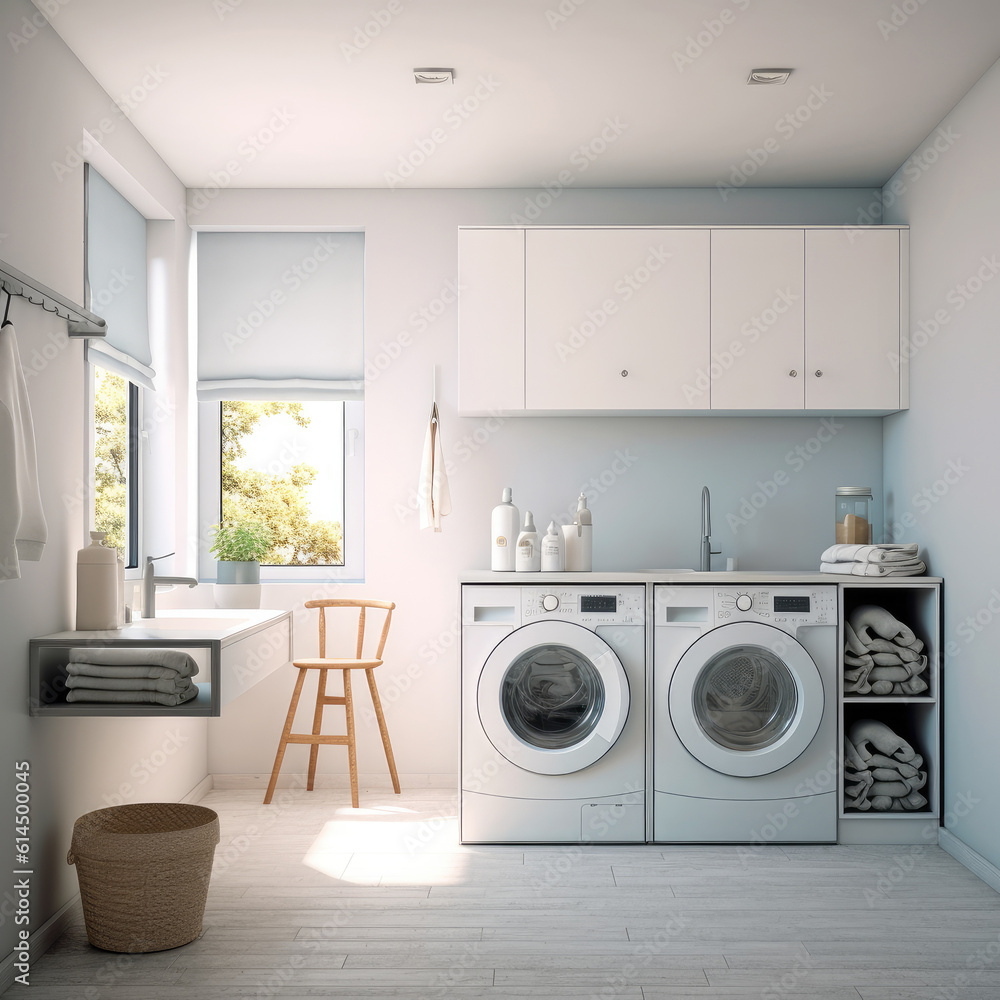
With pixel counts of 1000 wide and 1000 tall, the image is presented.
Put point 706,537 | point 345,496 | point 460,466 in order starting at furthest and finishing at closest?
point 345,496
point 460,466
point 706,537

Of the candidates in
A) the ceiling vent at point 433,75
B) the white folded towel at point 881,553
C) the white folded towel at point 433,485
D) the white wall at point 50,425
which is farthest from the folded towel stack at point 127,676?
the white folded towel at point 881,553

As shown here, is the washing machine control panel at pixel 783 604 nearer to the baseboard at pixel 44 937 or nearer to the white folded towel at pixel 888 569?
the white folded towel at pixel 888 569

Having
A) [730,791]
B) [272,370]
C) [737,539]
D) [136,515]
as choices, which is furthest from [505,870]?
[272,370]

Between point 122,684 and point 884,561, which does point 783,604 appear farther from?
point 122,684

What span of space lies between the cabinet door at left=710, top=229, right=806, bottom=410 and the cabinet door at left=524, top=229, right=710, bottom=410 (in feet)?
0.21

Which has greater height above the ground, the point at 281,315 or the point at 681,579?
the point at 281,315

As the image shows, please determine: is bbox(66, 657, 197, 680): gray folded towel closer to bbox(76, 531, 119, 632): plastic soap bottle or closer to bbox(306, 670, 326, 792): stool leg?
bbox(76, 531, 119, 632): plastic soap bottle

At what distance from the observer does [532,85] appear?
9.78 ft

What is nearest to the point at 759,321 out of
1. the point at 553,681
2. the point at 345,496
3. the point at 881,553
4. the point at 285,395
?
the point at 881,553

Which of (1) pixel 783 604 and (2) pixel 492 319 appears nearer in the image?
(1) pixel 783 604

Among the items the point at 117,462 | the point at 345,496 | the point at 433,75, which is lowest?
the point at 345,496

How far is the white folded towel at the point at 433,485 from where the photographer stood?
12.0 feet

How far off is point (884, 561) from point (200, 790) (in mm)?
2795

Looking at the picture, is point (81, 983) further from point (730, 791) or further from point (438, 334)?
point (438, 334)
